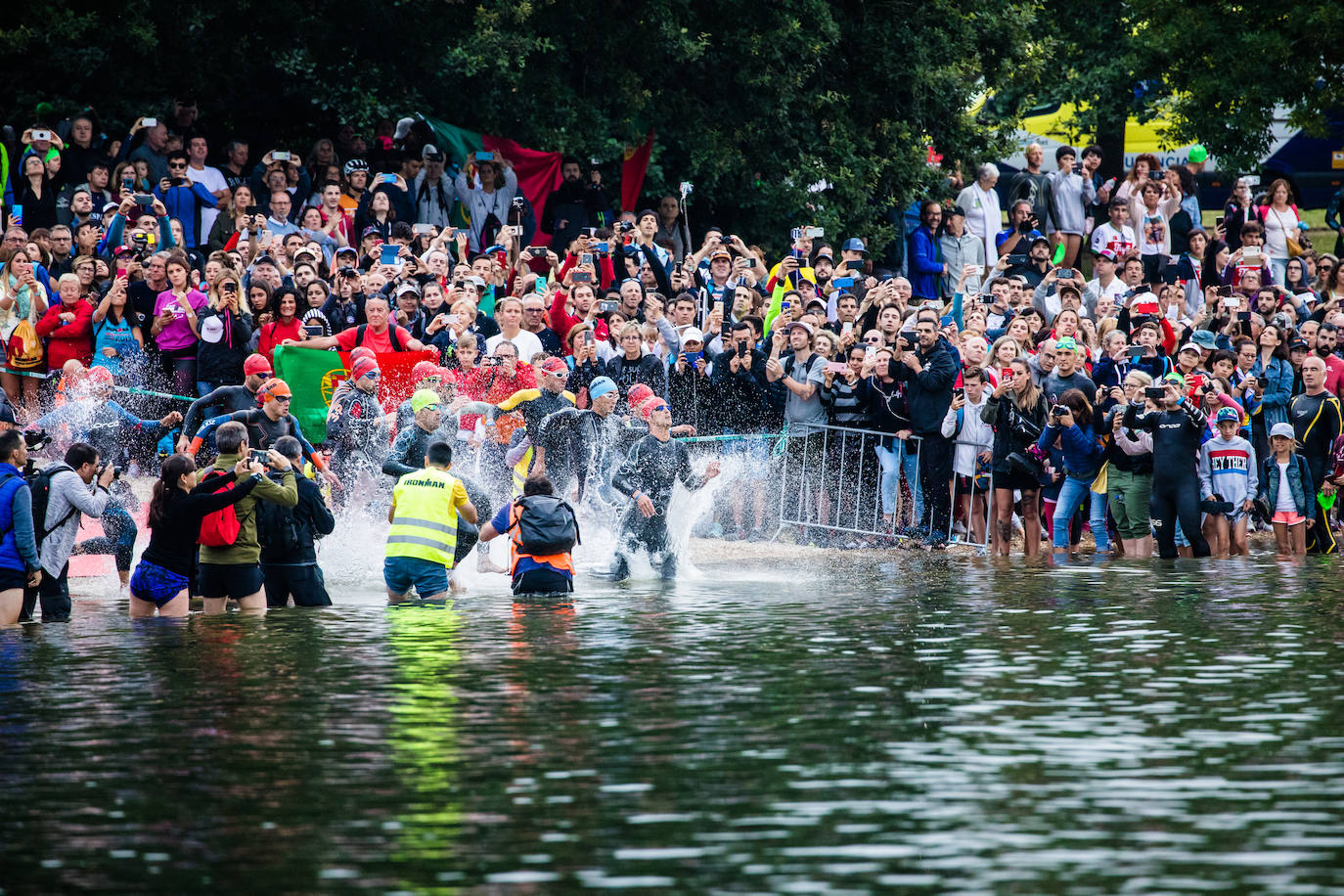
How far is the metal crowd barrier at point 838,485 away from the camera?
20.5 metres

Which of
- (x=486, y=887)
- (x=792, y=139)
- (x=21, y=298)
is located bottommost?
(x=486, y=887)

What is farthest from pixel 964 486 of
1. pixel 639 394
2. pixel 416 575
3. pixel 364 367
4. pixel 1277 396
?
pixel 416 575

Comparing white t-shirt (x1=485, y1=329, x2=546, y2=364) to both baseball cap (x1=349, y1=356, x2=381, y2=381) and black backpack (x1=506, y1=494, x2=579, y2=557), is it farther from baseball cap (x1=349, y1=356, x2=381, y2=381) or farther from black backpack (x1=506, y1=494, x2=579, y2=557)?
black backpack (x1=506, y1=494, x2=579, y2=557)

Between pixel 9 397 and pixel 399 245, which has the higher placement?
pixel 399 245

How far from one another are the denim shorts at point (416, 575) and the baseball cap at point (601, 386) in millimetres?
2700

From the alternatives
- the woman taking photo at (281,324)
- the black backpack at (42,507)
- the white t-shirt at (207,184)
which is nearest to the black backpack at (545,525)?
the black backpack at (42,507)

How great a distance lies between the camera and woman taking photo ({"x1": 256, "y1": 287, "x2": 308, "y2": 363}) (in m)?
19.9

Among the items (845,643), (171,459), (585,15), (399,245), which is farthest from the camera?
(585,15)

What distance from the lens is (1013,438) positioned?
64.8ft

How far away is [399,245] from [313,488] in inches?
242

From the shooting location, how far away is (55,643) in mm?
14156

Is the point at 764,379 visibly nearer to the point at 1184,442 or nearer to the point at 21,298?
the point at 1184,442

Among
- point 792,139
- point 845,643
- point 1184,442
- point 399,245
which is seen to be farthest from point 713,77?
point 845,643

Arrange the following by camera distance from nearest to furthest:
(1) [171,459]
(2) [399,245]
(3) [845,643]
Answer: (3) [845,643] < (1) [171,459] < (2) [399,245]
